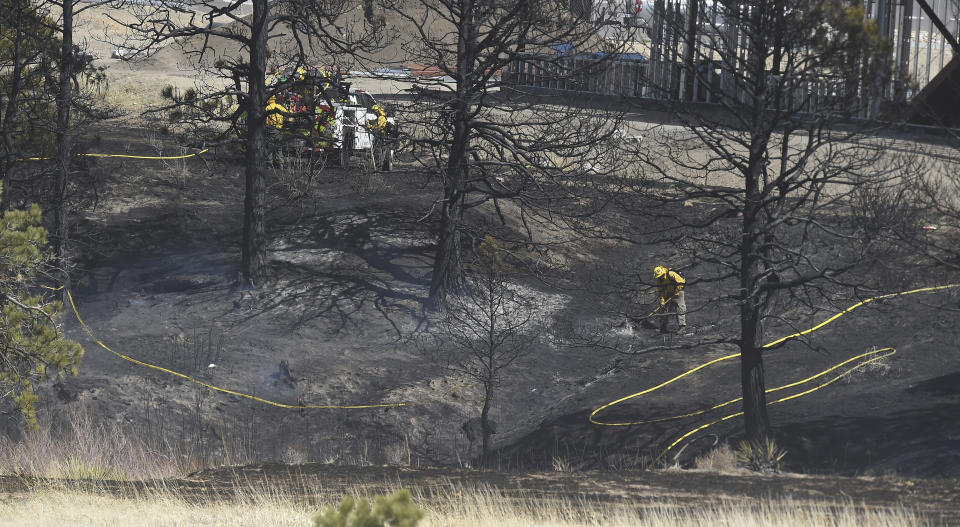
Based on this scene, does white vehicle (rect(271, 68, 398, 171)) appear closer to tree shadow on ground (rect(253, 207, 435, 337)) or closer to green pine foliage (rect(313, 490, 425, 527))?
tree shadow on ground (rect(253, 207, 435, 337))

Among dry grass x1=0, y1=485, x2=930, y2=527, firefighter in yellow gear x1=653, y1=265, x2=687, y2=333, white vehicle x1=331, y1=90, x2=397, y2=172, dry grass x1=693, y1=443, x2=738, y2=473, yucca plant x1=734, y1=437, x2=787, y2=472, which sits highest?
white vehicle x1=331, y1=90, x2=397, y2=172

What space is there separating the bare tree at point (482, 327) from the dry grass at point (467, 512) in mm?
5696

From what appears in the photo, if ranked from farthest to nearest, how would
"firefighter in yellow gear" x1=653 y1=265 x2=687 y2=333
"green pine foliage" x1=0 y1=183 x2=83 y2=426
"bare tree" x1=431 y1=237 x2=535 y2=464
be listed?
"firefighter in yellow gear" x1=653 y1=265 x2=687 y2=333
"bare tree" x1=431 y1=237 x2=535 y2=464
"green pine foliage" x1=0 y1=183 x2=83 y2=426

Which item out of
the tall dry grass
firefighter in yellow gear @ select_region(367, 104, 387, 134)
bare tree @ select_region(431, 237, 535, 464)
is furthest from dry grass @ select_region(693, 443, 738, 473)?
firefighter in yellow gear @ select_region(367, 104, 387, 134)

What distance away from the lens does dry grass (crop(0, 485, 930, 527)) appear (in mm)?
7711

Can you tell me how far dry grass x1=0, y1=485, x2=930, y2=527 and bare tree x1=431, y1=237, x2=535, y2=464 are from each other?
5696 millimetres

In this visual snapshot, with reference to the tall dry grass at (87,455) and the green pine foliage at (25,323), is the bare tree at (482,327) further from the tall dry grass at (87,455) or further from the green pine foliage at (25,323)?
the green pine foliage at (25,323)

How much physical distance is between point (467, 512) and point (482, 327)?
8.37 meters

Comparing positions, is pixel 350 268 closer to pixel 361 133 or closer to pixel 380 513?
pixel 361 133

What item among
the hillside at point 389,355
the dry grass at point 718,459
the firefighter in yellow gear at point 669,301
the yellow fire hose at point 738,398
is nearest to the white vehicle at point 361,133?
the hillside at point 389,355

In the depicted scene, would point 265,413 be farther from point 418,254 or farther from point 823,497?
point 823,497

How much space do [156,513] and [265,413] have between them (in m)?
6.16

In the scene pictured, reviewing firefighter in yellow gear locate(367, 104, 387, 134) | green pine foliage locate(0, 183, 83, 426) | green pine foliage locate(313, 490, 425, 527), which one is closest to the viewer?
green pine foliage locate(313, 490, 425, 527)

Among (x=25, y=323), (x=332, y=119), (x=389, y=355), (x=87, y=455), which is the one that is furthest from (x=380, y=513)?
(x=332, y=119)
